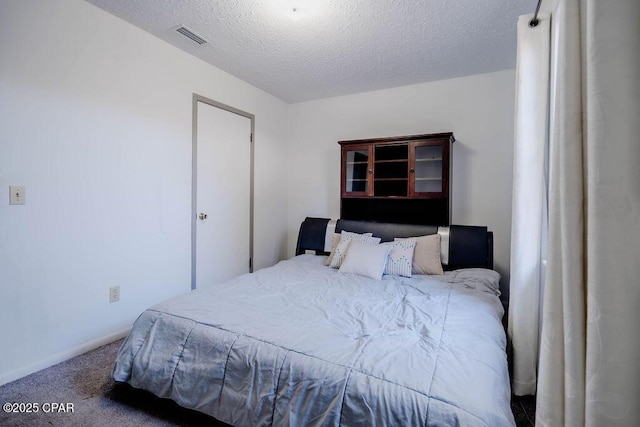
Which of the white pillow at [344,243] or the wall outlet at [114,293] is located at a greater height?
the white pillow at [344,243]

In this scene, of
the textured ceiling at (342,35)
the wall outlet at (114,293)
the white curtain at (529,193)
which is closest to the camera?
the white curtain at (529,193)

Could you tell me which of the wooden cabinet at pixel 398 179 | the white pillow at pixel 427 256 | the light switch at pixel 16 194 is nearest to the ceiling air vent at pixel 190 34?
the light switch at pixel 16 194

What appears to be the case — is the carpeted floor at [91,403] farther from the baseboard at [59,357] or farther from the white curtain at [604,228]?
the white curtain at [604,228]

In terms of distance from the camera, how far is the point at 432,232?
2895mm

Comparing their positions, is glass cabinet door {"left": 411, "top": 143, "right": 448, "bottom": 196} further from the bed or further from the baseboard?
the baseboard

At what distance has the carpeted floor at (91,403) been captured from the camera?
150 centimetres

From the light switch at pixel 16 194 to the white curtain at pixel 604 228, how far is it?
2632 mm

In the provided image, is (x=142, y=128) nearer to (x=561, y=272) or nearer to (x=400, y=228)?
(x=400, y=228)

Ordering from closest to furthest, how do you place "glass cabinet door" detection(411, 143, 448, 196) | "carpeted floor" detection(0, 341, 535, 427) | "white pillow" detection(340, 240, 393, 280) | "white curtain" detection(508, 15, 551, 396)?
"carpeted floor" detection(0, 341, 535, 427) < "white curtain" detection(508, 15, 551, 396) < "white pillow" detection(340, 240, 393, 280) < "glass cabinet door" detection(411, 143, 448, 196)

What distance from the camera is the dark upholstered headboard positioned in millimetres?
2719

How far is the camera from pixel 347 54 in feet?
8.85

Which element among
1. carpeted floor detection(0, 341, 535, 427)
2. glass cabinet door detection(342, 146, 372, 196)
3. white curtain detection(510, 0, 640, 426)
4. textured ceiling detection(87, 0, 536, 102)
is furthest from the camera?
glass cabinet door detection(342, 146, 372, 196)

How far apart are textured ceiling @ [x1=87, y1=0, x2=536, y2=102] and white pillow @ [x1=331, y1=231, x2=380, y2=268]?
166 cm

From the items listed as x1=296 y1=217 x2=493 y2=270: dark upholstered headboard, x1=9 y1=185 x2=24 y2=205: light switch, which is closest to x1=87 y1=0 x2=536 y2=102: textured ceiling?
x1=9 y1=185 x2=24 y2=205: light switch
